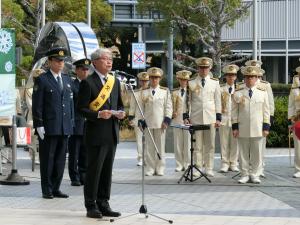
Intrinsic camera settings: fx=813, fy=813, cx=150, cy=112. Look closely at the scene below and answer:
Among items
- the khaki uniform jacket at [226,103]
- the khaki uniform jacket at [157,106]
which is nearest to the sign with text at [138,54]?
the khaki uniform jacket at [226,103]

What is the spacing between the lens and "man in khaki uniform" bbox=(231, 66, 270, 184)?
14.7 m

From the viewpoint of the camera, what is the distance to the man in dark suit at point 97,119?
1044 centimetres

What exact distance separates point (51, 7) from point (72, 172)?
24.2m

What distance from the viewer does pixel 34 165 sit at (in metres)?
16.9

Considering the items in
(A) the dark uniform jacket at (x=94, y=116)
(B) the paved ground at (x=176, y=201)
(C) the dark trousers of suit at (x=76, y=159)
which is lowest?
(B) the paved ground at (x=176, y=201)

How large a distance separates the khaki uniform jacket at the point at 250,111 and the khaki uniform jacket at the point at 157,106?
167cm

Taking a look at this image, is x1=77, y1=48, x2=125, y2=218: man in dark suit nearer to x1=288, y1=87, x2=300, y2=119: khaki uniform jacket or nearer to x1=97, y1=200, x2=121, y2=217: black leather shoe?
x1=97, y1=200, x2=121, y2=217: black leather shoe

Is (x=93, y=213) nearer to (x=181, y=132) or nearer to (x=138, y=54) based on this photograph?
(x=181, y=132)

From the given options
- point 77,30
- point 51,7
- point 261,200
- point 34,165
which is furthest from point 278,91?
point 261,200

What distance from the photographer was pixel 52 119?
493 inches

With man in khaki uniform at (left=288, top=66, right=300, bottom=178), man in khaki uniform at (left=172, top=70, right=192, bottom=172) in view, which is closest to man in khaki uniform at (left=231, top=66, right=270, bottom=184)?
man in khaki uniform at (left=288, top=66, right=300, bottom=178)

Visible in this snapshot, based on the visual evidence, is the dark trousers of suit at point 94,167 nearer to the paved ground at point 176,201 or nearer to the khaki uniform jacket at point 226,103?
the paved ground at point 176,201

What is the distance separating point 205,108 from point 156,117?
3.63 ft

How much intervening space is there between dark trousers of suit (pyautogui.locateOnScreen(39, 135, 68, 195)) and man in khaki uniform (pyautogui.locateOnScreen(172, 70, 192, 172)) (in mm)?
4176
